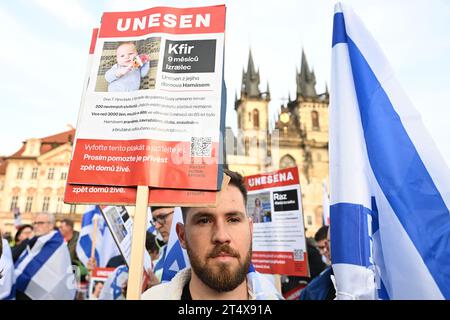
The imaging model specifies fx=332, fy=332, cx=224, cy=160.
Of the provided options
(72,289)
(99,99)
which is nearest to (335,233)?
(99,99)

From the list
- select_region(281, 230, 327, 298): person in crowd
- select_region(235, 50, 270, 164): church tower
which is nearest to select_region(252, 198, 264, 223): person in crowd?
select_region(281, 230, 327, 298): person in crowd

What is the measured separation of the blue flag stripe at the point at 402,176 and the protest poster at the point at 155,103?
105cm

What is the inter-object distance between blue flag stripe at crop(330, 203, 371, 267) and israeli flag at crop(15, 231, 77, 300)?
446 cm

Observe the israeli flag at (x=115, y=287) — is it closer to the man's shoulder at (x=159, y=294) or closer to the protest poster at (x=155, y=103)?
the man's shoulder at (x=159, y=294)

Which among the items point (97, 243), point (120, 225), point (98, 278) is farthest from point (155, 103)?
point (97, 243)

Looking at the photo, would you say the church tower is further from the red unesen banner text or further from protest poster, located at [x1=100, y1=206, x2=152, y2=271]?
the red unesen banner text

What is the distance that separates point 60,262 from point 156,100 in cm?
419

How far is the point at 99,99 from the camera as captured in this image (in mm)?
2293

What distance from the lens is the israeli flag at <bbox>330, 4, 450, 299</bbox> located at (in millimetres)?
1985

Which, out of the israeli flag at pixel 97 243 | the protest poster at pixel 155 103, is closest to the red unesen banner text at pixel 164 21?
the protest poster at pixel 155 103

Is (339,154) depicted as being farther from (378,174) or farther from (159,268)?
(159,268)

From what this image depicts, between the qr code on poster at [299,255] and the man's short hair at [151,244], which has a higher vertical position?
the man's short hair at [151,244]

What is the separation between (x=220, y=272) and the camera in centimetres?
223

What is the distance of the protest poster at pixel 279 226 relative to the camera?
5392mm
